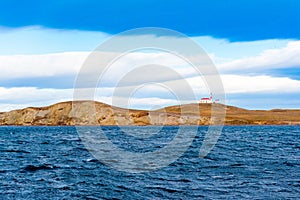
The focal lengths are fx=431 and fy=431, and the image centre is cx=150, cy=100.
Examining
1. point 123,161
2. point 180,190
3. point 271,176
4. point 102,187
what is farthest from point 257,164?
point 102,187

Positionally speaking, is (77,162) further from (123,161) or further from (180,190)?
(180,190)

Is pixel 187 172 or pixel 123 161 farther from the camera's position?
pixel 123 161

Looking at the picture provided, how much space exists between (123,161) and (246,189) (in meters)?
19.7

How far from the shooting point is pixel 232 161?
4850 cm

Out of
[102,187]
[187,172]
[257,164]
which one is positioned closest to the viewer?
[102,187]

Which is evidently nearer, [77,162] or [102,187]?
[102,187]

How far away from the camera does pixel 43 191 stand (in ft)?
99.2

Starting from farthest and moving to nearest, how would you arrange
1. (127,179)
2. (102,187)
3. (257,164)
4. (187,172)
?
(257,164) → (187,172) → (127,179) → (102,187)

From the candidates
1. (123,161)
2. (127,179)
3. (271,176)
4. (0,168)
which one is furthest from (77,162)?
(271,176)

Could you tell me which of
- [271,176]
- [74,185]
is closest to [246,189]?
[271,176]

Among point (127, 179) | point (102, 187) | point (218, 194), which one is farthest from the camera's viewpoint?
point (127, 179)

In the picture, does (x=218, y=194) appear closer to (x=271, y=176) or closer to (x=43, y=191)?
(x=271, y=176)

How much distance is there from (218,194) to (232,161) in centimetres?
1979

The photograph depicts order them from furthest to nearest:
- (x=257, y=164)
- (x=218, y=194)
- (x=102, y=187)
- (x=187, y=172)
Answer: (x=257, y=164)
(x=187, y=172)
(x=102, y=187)
(x=218, y=194)
